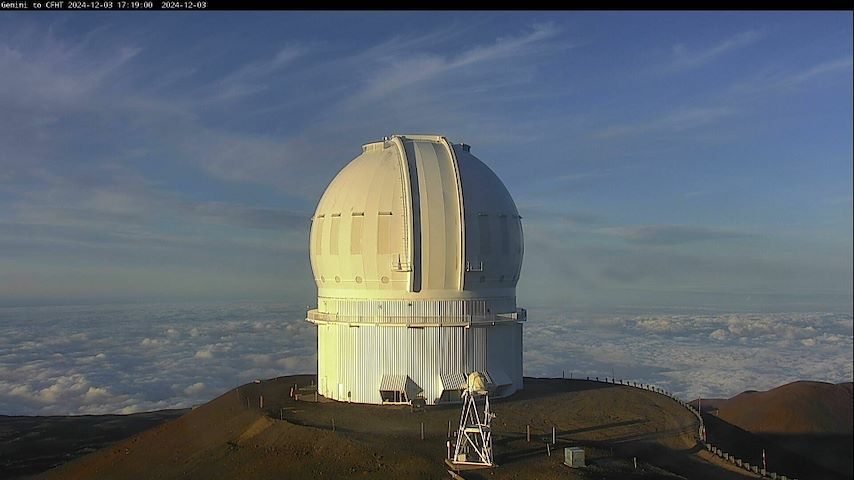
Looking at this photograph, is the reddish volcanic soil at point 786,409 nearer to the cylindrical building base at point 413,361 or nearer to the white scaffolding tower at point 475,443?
the cylindrical building base at point 413,361

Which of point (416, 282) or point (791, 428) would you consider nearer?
point (416, 282)

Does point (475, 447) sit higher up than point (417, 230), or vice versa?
point (417, 230)

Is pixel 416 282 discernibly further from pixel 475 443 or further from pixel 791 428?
pixel 791 428

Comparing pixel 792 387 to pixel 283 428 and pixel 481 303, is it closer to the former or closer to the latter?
pixel 481 303

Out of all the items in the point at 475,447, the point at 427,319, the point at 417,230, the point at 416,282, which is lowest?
the point at 475,447

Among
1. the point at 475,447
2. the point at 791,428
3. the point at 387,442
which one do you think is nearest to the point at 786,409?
the point at 791,428

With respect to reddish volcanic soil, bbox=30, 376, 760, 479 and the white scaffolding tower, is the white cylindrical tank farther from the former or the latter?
the white scaffolding tower
